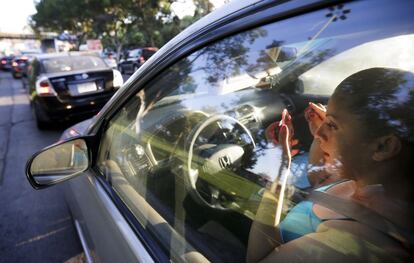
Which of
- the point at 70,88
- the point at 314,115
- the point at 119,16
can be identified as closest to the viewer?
the point at 314,115

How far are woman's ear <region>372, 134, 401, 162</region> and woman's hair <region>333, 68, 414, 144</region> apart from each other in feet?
0.04

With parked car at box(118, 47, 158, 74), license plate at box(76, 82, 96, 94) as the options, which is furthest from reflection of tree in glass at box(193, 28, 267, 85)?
parked car at box(118, 47, 158, 74)

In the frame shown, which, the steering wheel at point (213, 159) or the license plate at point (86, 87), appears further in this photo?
the license plate at point (86, 87)

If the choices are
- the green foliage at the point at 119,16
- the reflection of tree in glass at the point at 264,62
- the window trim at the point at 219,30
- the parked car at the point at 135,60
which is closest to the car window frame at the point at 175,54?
the window trim at the point at 219,30

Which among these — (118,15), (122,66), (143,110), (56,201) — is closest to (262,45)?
(143,110)

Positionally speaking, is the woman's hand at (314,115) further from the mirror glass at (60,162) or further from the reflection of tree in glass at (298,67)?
the mirror glass at (60,162)

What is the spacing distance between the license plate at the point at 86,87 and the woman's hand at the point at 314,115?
668 centimetres

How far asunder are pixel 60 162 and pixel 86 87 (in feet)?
18.0

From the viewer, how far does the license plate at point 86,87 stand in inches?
277

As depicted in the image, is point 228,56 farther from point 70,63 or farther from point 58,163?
point 70,63

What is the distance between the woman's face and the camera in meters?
0.85

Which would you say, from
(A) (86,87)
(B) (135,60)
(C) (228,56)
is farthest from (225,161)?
(B) (135,60)

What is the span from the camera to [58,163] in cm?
197

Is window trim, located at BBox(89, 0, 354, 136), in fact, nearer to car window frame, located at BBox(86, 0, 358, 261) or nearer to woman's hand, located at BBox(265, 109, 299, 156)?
car window frame, located at BBox(86, 0, 358, 261)
